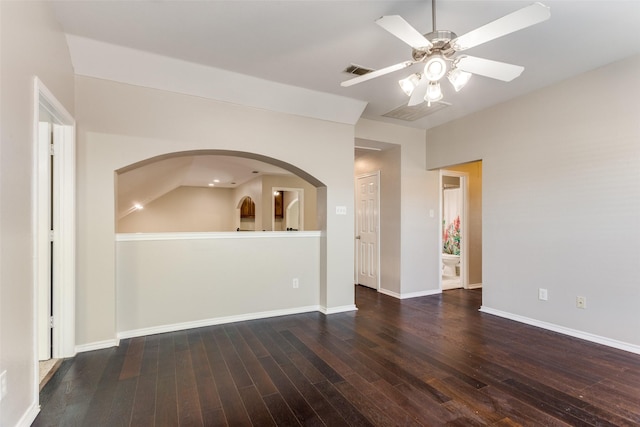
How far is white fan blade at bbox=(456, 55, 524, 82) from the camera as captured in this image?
195 cm

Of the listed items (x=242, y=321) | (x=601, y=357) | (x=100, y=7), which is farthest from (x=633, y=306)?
(x=100, y=7)

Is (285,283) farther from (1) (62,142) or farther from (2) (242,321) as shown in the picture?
(1) (62,142)

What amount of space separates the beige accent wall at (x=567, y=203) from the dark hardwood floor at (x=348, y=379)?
0.40 meters

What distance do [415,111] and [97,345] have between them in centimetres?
445

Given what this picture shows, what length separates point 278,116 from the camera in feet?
12.1

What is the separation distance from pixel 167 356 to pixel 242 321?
1.02 metres

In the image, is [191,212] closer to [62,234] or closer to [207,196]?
[207,196]

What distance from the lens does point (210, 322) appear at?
11.5ft

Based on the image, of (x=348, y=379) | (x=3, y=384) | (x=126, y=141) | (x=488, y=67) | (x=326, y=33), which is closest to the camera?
(x=3, y=384)

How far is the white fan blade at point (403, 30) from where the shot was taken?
1.66 meters

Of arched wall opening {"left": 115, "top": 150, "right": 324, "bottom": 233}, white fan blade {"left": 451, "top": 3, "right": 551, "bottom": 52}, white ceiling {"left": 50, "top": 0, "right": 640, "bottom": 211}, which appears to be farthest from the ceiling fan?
arched wall opening {"left": 115, "top": 150, "right": 324, "bottom": 233}

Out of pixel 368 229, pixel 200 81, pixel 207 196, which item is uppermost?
pixel 200 81

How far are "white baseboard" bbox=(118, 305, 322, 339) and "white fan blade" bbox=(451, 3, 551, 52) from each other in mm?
3287

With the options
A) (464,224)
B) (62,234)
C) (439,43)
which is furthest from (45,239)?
(464,224)
